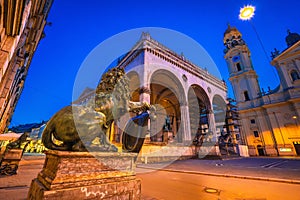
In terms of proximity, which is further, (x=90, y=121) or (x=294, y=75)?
(x=294, y=75)

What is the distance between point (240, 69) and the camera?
1185 inches

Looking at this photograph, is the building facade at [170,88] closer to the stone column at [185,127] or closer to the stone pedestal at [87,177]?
the stone column at [185,127]

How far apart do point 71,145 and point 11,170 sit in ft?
14.9

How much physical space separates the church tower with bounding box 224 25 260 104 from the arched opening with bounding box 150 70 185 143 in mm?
16020

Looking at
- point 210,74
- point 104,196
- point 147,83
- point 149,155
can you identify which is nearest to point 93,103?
point 104,196

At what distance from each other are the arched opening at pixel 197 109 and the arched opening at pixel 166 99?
92.8 inches

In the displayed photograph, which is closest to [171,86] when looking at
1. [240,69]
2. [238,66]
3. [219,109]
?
[219,109]

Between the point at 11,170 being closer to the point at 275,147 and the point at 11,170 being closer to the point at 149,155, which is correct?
the point at 149,155

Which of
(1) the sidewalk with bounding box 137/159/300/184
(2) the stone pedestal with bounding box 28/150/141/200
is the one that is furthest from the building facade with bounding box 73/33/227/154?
(2) the stone pedestal with bounding box 28/150/141/200

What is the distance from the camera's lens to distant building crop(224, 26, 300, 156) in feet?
68.8

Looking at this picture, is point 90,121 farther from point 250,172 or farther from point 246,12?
point 246,12

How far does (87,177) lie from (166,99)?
22797 millimetres

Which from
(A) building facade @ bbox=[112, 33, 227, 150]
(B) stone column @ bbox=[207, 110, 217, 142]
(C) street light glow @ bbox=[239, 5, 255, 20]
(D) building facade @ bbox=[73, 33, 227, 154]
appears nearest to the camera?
(C) street light glow @ bbox=[239, 5, 255, 20]

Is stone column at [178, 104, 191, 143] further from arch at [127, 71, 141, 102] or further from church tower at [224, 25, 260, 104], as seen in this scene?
church tower at [224, 25, 260, 104]
